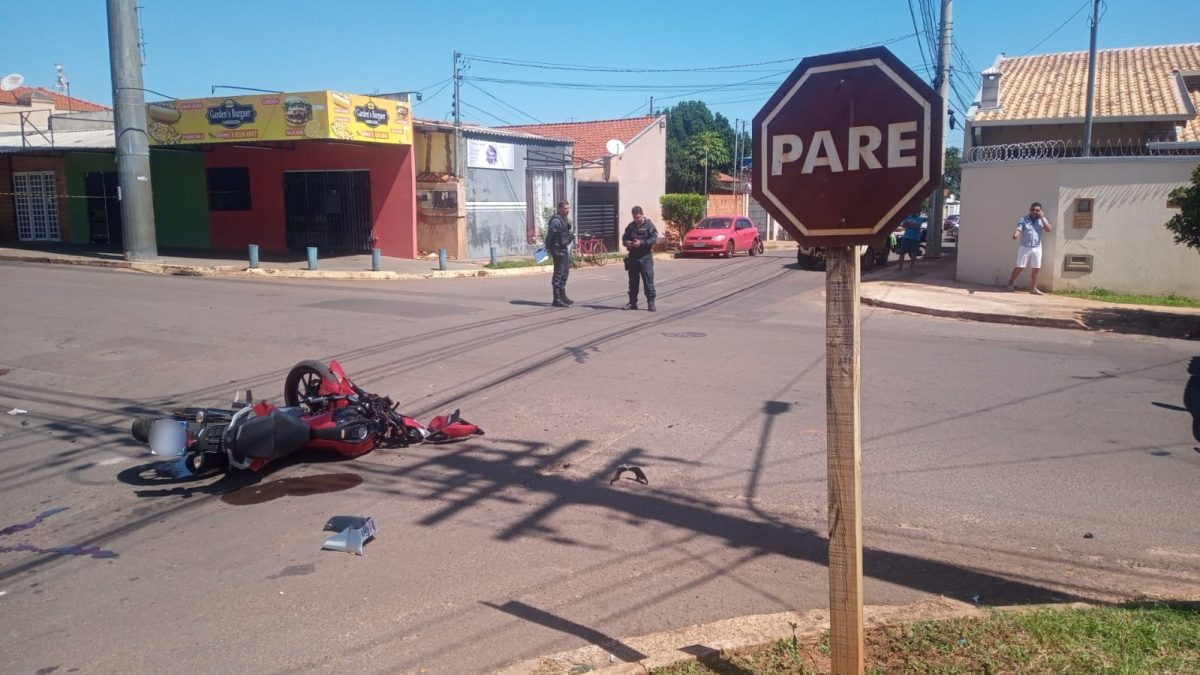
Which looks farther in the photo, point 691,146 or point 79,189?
point 691,146

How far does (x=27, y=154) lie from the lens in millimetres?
29516

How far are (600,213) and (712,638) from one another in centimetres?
3108

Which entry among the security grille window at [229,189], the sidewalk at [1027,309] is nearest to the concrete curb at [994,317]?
the sidewalk at [1027,309]

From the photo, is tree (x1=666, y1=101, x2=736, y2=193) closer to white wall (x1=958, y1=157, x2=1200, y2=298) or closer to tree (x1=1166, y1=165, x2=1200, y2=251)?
white wall (x1=958, y1=157, x2=1200, y2=298)

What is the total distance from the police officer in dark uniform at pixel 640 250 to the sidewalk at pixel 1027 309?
4720 millimetres

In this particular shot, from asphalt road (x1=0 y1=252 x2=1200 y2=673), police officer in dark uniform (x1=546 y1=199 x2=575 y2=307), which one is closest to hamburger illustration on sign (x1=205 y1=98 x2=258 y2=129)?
police officer in dark uniform (x1=546 y1=199 x2=575 y2=307)

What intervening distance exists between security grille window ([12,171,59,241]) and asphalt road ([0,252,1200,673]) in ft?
71.4

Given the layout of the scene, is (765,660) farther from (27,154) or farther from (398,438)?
(27,154)

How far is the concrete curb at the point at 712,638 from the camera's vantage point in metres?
3.97

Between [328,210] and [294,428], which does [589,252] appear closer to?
[328,210]

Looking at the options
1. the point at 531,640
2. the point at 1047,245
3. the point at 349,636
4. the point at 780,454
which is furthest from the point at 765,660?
the point at 1047,245

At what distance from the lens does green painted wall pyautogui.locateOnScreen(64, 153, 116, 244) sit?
30.3 meters

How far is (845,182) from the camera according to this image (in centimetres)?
319

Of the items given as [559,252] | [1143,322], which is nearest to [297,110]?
[559,252]
